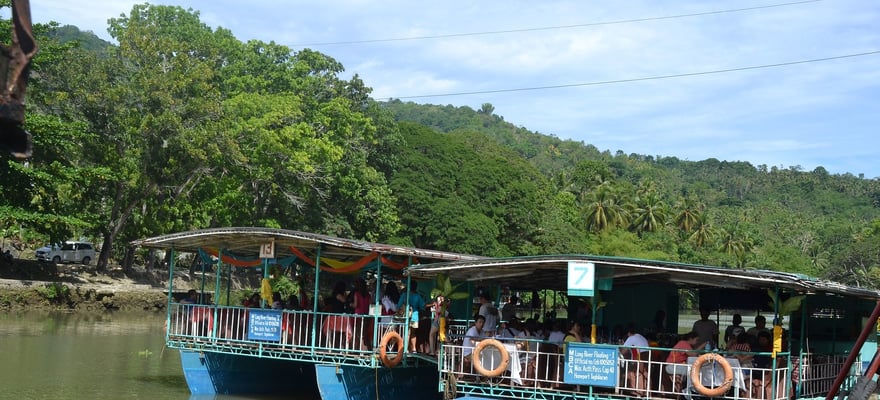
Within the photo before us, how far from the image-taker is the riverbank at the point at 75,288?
36.0m

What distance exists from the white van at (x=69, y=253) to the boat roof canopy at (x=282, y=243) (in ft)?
90.2

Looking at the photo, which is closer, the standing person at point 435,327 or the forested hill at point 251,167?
the standing person at point 435,327

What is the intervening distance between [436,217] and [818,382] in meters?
37.2

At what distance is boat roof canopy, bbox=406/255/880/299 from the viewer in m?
12.0

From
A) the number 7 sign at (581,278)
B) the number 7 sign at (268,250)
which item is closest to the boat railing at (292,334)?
the number 7 sign at (268,250)

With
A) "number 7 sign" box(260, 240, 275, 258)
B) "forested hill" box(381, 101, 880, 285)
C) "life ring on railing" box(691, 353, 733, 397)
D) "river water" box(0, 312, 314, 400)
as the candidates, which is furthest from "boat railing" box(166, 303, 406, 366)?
"forested hill" box(381, 101, 880, 285)

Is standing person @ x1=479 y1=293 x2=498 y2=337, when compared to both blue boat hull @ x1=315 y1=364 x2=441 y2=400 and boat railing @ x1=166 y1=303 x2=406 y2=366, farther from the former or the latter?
blue boat hull @ x1=315 y1=364 x2=441 y2=400

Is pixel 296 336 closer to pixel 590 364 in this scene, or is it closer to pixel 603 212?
pixel 590 364

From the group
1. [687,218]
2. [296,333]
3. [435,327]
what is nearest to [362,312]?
[296,333]

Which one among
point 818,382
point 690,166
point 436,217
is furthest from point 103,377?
point 690,166

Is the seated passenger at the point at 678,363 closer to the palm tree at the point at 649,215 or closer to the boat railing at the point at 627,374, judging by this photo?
the boat railing at the point at 627,374

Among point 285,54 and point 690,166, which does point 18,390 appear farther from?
point 690,166

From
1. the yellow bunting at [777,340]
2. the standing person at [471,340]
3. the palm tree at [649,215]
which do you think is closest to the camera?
the yellow bunting at [777,340]

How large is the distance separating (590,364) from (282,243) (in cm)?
732
